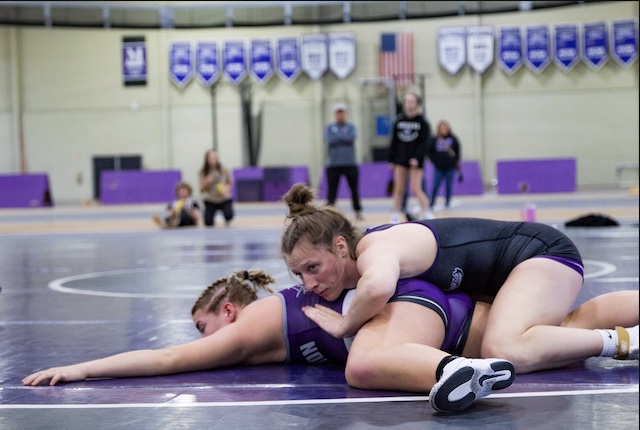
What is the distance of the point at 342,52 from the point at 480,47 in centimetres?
353

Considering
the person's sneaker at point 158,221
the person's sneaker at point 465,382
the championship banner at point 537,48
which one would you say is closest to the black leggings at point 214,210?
the person's sneaker at point 158,221

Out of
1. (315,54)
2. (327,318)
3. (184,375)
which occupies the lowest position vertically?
(184,375)

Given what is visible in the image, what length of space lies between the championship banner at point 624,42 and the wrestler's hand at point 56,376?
22246mm

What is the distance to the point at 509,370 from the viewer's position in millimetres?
2990

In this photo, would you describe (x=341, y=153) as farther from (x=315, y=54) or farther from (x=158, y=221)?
(x=315, y=54)

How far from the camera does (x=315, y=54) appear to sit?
24.9m

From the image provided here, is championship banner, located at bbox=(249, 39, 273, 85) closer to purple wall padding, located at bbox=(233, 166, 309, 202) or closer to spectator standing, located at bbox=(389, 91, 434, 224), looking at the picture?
purple wall padding, located at bbox=(233, 166, 309, 202)

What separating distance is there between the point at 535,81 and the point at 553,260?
72.5ft

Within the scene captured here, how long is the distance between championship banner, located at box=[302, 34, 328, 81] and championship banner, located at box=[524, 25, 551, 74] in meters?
5.17

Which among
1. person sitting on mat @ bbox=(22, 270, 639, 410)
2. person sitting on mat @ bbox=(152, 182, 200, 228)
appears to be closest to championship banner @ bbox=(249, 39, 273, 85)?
person sitting on mat @ bbox=(152, 182, 200, 228)

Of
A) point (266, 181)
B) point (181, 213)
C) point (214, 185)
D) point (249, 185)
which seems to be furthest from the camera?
point (249, 185)

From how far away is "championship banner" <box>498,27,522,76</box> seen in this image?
965 inches

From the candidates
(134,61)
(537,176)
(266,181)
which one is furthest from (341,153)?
(134,61)

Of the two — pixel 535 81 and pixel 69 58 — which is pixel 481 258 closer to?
pixel 535 81
